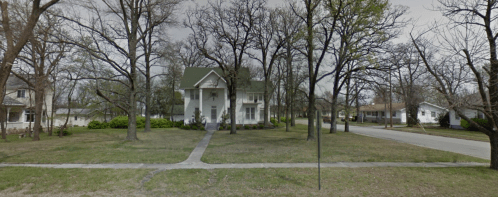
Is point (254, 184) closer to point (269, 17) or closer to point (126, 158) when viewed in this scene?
point (126, 158)

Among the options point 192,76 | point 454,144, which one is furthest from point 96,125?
point 454,144

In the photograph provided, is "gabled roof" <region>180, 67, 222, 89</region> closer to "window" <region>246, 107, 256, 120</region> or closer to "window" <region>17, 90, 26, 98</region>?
"window" <region>246, 107, 256, 120</region>

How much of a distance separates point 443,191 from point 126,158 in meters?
10.5

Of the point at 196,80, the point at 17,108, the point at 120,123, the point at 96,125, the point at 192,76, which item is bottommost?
the point at 96,125

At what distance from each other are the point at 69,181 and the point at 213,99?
2538cm

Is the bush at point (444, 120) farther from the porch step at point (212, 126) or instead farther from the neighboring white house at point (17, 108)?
the neighboring white house at point (17, 108)

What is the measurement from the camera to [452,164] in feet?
30.0

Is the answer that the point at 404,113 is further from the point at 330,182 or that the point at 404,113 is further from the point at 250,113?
the point at 330,182

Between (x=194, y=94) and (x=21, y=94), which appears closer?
(x=21, y=94)

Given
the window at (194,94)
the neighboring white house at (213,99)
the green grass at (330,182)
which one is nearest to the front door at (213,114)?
the neighboring white house at (213,99)

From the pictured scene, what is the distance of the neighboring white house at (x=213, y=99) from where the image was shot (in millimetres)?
30750

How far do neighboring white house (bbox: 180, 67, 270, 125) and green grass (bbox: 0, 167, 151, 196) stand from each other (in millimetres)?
22016

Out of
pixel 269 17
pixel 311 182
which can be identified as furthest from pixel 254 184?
pixel 269 17

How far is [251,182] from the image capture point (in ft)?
21.9
